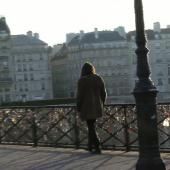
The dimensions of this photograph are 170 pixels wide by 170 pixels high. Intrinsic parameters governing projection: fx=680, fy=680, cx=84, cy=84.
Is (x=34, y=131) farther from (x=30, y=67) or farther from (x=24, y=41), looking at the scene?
(x=30, y=67)

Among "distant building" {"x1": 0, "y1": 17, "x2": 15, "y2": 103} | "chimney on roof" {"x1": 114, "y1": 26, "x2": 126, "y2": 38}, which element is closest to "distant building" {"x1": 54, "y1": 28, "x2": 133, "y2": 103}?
"chimney on roof" {"x1": 114, "y1": 26, "x2": 126, "y2": 38}

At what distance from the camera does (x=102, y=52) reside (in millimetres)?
156125

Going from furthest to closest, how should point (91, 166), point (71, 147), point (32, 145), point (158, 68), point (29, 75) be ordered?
point (29, 75), point (158, 68), point (32, 145), point (71, 147), point (91, 166)

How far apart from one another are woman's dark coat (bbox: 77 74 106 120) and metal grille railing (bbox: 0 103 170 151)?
66 centimetres

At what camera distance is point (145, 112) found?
31.4ft

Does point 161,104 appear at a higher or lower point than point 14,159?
higher

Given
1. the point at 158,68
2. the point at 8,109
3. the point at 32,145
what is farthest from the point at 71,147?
the point at 158,68

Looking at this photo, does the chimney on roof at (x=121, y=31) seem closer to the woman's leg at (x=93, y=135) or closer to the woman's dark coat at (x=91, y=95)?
the woman's leg at (x=93, y=135)

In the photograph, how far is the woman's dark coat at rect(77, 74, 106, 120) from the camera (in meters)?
13.5

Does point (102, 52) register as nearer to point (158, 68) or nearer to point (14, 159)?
point (158, 68)

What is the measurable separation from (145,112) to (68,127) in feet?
19.9

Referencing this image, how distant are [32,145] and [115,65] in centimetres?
13867

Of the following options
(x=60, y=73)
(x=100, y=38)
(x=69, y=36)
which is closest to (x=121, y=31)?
(x=100, y=38)

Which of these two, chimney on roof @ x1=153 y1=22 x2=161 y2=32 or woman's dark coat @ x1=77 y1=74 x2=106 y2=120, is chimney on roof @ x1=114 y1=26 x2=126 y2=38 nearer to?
chimney on roof @ x1=153 y1=22 x2=161 y2=32
